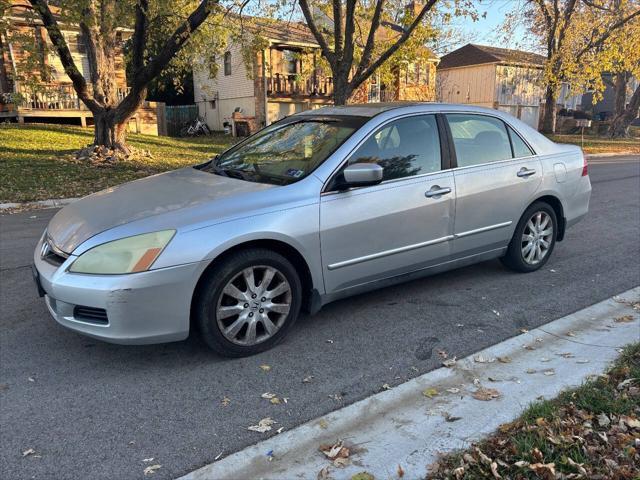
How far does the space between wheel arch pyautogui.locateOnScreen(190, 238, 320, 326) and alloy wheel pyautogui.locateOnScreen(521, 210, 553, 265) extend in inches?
96.6

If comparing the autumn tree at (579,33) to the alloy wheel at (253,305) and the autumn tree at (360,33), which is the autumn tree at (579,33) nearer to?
the autumn tree at (360,33)

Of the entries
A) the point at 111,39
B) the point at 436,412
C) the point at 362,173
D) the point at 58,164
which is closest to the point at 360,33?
the point at 111,39

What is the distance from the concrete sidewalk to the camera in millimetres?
2543

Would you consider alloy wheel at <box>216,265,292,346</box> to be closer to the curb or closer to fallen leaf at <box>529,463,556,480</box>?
fallen leaf at <box>529,463,556,480</box>

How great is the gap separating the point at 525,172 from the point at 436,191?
Answer: 1.22m

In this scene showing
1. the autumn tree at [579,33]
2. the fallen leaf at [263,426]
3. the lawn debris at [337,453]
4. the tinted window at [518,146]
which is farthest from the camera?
the autumn tree at [579,33]

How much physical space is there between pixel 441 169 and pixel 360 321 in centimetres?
142

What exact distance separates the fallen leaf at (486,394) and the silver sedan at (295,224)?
1233 mm

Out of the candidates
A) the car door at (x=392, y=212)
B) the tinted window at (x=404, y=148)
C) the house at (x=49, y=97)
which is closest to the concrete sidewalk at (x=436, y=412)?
the car door at (x=392, y=212)

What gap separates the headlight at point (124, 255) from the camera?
3.17 metres

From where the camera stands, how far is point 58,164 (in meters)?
12.5

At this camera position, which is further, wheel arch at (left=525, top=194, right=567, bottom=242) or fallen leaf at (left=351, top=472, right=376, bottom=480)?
wheel arch at (left=525, top=194, right=567, bottom=242)

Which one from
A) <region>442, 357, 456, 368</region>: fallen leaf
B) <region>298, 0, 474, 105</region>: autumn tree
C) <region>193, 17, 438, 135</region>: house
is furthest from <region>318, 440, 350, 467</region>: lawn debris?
<region>193, 17, 438, 135</region>: house

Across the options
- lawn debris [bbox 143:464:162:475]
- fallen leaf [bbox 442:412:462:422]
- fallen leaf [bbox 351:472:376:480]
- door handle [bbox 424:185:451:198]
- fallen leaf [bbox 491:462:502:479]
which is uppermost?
door handle [bbox 424:185:451:198]
